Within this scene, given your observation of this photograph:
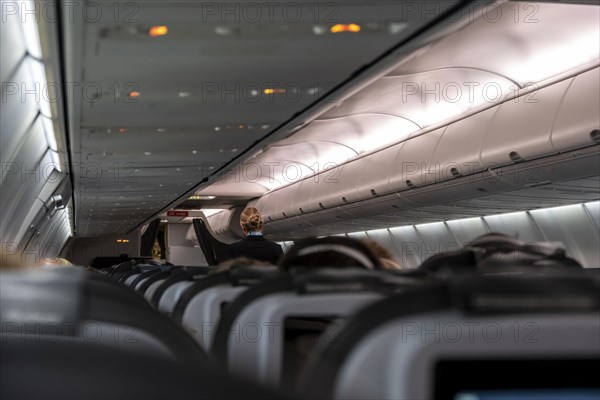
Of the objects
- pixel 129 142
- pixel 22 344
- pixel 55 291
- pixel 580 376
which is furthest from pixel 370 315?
pixel 129 142

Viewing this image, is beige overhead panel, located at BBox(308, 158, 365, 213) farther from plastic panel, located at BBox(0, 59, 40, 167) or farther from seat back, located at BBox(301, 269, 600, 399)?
seat back, located at BBox(301, 269, 600, 399)

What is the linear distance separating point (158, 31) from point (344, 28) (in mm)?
1154

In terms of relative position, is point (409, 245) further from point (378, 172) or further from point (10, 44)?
point (10, 44)

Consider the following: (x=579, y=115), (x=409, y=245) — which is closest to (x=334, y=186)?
(x=409, y=245)

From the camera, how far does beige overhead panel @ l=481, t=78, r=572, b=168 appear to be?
9578 millimetres

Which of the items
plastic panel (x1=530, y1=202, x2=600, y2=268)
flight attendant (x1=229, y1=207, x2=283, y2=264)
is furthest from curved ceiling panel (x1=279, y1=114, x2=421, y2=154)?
flight attendant (x1=229, y1=207, x2=283, y2=264)

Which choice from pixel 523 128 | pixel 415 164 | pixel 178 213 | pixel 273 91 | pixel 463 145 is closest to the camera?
pixel 273 91

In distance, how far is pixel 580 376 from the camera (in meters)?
1.62

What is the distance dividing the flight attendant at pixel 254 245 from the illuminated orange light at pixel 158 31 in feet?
13.0

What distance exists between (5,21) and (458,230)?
17568 mm

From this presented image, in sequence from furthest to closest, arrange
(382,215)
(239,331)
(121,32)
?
(382,215) < (121,32) < (239,331)

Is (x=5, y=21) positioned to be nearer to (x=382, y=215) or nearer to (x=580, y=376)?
(x=580, y=376)

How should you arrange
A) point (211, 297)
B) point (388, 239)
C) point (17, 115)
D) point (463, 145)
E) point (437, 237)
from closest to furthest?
1. point (211, 297)
2. point (17, 115)
3. point (463, 145)
4. point (437, 237)
5. point (388, 239)

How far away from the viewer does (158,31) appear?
16.6ft
